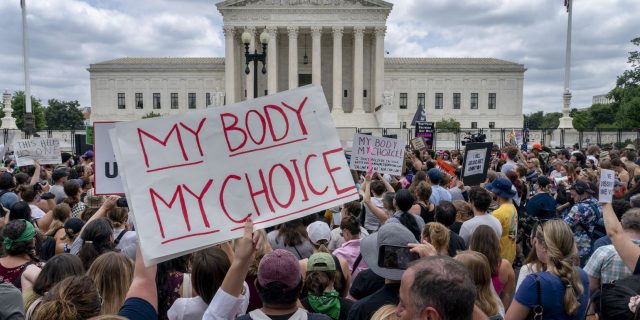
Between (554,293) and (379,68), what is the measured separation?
60.9 m

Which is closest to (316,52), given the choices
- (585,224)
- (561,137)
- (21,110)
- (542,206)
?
(561,137)

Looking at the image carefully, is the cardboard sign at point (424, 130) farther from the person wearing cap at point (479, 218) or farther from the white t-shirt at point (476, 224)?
the white t-shirt at point (476, 224)

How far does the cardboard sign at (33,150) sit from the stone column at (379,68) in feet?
170

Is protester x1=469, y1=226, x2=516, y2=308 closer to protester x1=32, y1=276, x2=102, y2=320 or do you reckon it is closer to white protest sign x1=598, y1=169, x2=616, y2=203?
white protest sign x1=598, y1=169, x2=616, y2=203

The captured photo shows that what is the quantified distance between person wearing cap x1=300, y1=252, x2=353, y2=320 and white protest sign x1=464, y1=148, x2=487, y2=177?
5971 millimetres

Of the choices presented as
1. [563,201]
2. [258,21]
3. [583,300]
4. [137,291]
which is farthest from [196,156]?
[258,21]

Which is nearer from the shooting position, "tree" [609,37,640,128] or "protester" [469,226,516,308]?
"protester" [469,226,516,308]

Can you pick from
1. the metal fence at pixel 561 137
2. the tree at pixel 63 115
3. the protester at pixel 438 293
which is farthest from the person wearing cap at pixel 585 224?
the tree at pixel 63 115

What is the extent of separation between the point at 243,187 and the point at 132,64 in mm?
76295

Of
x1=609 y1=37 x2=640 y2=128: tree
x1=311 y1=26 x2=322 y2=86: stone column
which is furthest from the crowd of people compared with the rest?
x1=311 y1=26 x2=322 y2=86: stone column

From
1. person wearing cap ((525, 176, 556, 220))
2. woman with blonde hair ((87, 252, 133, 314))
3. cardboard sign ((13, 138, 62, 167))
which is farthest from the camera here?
cardboard sign ((13, 138, 62, 167))

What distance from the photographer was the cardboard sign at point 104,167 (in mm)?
5184

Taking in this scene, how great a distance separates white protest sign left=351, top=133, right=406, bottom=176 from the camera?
31.4 ft

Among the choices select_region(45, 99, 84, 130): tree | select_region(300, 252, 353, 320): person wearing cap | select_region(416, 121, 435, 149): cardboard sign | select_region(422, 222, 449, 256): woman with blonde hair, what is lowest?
select_region(300, 252, 353, 320): person wearing cap
